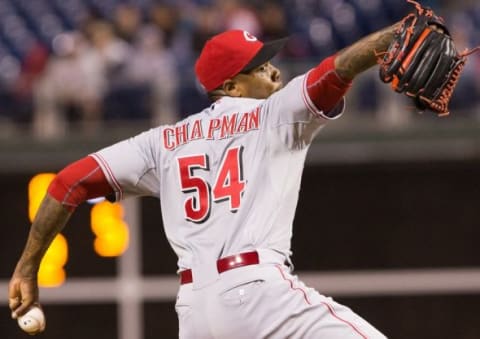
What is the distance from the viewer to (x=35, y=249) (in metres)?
4.64

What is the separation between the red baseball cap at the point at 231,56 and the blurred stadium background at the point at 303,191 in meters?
4.59

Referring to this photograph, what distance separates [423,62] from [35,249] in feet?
5.75

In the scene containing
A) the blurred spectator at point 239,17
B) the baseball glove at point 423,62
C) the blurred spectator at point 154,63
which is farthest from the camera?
the blurred spectator at point 239,17

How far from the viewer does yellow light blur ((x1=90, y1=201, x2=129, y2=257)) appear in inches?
372

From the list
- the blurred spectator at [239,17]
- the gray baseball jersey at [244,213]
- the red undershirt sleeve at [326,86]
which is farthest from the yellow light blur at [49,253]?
the red undershirt sleeve at [326,86]

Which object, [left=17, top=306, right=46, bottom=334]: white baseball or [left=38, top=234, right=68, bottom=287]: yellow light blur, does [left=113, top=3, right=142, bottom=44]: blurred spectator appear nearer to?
[left=38, top=234, right=68, bottom=287]: yellow light blur

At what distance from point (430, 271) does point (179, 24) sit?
11.2 ft

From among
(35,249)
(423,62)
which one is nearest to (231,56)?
(423,62)

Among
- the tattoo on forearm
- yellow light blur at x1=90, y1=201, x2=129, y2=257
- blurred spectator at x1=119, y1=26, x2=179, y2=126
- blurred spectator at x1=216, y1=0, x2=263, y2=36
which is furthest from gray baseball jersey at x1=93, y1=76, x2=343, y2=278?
→ blurred spectator at x1=216, y1=0, x2=263, y2=36

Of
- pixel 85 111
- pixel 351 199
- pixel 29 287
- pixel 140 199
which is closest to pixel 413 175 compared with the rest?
pixel 351 199

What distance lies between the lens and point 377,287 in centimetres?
922

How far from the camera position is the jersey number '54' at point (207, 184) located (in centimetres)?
429

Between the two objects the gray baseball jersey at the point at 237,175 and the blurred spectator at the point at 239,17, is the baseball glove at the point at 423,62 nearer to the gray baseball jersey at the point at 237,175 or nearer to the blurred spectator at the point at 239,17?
the gray baseball jersey at the point at 237,175

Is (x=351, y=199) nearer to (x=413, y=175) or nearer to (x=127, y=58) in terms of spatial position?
(x=413, y=175)
